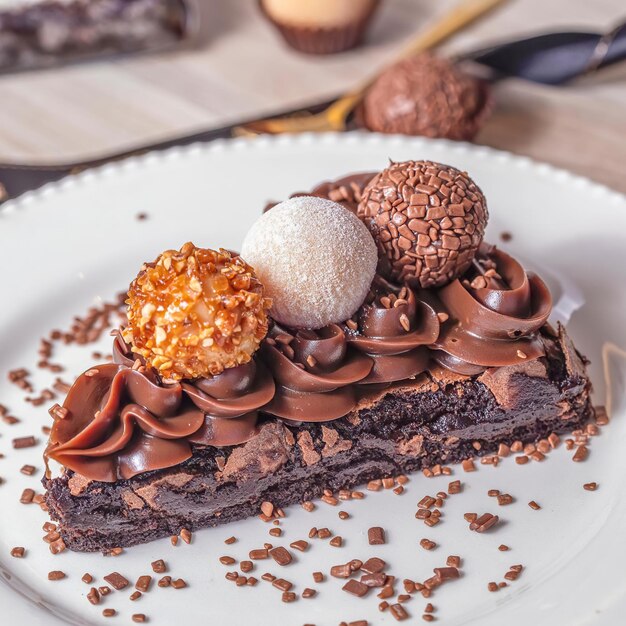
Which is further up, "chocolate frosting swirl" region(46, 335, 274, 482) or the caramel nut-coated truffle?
the caramel nut-coated truffle

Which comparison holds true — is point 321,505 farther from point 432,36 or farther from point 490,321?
point 432,36

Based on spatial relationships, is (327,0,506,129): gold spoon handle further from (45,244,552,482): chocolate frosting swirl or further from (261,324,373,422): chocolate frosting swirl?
(261,324,373,422): chocolate frosting swirl

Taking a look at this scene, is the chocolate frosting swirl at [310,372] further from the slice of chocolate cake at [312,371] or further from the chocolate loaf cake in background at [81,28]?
the chocolate loaf cake in background at [81,28]

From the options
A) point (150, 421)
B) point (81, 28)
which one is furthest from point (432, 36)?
point (150, 421)

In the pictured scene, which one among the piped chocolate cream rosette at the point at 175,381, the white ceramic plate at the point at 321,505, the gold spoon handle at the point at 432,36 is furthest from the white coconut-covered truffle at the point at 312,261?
the gold spoon handle at the point at 432,36

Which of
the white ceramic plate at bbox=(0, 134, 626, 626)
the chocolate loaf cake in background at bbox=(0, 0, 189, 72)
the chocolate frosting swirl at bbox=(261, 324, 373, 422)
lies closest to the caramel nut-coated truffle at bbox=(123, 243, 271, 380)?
the chocolate frosting swirl at bbox=(261, 324, 373, 422)

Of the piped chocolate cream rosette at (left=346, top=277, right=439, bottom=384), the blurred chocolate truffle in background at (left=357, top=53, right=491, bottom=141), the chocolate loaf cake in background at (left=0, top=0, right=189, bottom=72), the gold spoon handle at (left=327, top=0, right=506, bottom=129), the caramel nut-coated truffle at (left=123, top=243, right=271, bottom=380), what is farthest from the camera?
the chocolate loaf cake in background at (left=0, top=0, right=189, bottom=72)
